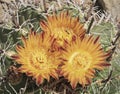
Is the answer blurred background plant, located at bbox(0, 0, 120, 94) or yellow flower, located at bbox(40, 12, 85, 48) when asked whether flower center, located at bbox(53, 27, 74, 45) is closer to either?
yellow flower, located at bbox(40, 12, 85, 48)

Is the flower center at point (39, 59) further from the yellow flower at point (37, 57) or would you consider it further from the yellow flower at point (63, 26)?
the yellow flower at point (63, 26)

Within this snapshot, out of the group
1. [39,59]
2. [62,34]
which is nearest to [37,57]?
[39,59]

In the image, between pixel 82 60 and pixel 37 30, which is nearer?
pixel 82 60

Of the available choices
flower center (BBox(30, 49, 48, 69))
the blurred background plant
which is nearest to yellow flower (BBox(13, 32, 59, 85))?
flower center (BBox(30, 49, 48, 69))

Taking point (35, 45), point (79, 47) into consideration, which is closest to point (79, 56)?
point (79, 47)

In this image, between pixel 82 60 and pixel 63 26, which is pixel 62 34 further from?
pixel 82 60

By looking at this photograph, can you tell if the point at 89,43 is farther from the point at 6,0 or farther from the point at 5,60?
the point at 6,0
